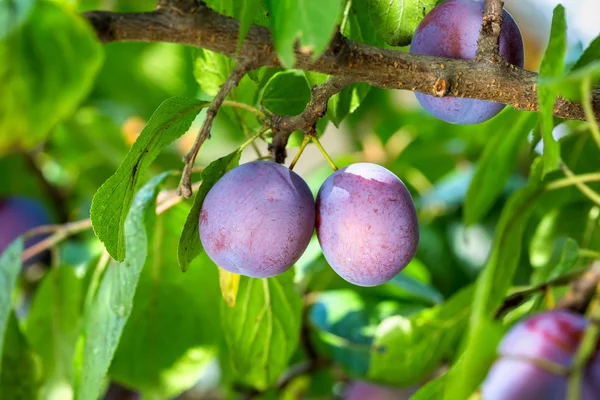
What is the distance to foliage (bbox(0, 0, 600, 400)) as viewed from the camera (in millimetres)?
281

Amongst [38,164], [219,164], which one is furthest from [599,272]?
[38,164]

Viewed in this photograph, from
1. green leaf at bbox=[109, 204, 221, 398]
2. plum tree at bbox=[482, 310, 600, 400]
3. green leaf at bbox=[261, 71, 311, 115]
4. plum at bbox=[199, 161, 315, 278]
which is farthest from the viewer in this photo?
green leaf at bbox=[109, 204, 221, 398]

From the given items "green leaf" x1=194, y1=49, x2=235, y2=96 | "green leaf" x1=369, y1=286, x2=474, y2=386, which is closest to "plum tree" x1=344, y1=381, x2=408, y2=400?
"green leaf" x1=369, y1=286, x2=474, y2=386

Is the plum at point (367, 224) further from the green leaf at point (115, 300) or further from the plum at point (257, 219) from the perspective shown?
the green leaf at point (115, 300)

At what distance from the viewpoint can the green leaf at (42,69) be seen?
0.88 ft

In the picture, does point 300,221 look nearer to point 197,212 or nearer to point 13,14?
point 197,212

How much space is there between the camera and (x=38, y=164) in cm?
95

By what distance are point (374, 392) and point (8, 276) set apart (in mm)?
393

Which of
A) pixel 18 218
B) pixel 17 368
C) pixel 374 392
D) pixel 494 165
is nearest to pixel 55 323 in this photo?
pixel 17 368

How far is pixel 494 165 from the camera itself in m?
0.56

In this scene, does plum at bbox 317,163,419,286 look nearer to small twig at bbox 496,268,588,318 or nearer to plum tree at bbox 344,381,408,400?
small twig at bbox 496,268,588,318

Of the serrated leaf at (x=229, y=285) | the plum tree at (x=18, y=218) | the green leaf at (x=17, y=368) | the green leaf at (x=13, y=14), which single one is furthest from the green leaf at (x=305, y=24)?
the plum tree at (x=18, y=218)

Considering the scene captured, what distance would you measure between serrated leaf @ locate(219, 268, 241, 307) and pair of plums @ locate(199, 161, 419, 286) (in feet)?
0.30

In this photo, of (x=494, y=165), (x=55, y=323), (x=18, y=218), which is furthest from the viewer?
(x=18, y=218)
